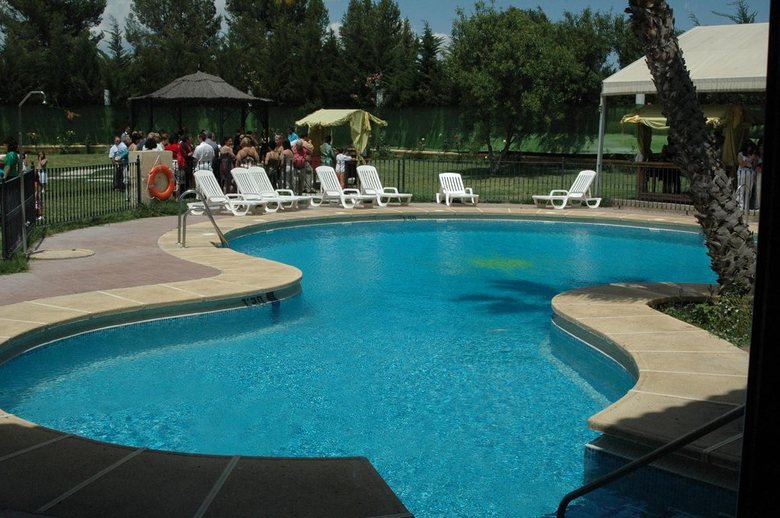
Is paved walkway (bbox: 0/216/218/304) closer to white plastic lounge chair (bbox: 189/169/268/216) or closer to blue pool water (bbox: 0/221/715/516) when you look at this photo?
blue pool water (bbox: 0/221/715/516)

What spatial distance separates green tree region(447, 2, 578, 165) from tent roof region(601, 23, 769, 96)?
614 centimetres

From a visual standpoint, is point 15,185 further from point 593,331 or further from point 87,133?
point 87,133

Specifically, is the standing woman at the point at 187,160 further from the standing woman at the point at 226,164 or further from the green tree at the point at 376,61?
the green tree at the point at 376,61

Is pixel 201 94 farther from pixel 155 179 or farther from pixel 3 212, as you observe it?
pixel 3 212

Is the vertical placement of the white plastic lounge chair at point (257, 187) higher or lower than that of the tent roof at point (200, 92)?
lower

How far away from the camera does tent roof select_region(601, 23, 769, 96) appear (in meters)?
18.6

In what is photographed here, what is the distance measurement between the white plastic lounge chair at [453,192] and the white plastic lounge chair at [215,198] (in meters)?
4.60

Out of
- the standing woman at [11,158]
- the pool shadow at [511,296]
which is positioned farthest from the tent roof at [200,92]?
the pool shadow at [511,296]

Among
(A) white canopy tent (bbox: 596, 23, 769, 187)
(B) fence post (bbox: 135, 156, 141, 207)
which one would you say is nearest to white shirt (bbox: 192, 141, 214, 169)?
(B) fence post (bbox: 135, 156, 141, 207)

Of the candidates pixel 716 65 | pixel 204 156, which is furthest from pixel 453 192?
pixel 716 65

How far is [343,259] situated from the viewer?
14.0m

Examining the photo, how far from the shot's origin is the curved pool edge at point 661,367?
5.10 m

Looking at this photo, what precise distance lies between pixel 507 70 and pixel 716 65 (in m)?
9.61

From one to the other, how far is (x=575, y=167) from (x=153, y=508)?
1208 inches
